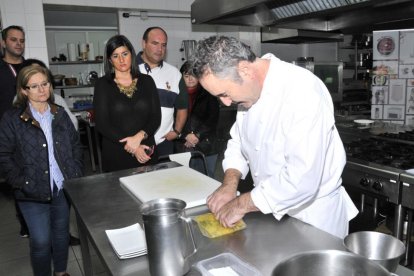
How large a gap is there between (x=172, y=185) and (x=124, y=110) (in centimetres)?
69

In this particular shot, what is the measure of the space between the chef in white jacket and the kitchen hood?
740 millimetres

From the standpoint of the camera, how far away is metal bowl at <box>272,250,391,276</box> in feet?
2.25

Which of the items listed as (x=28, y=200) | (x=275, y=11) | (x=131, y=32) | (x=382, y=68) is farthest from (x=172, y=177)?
(x=131, y=32)

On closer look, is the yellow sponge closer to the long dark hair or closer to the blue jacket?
the blue jacket

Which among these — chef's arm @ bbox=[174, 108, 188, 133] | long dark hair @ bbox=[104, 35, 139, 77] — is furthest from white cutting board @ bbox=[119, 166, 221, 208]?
chef's arm @ bbox=[174, 108, 188, 133]

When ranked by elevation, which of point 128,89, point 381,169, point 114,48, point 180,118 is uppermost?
point 114,48

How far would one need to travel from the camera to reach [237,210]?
101 centimetres

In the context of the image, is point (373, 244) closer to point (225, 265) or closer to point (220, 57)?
point (225, 265)

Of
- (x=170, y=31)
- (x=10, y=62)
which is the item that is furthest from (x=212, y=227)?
(x=170, y=31)

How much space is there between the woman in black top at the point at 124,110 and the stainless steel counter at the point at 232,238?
1.95 feet

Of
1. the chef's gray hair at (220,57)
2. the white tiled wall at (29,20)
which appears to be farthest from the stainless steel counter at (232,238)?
the white tiled wall at (29,20)

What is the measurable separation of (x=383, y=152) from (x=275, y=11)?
985 millimetres

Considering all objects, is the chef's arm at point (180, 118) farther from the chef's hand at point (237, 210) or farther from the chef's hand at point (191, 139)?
the chef's hand at point (237, 210)

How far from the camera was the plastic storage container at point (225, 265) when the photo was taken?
0.79 m
